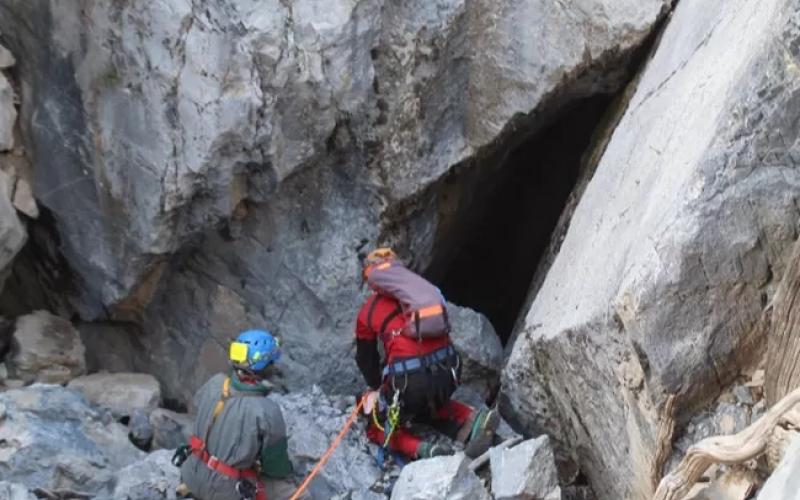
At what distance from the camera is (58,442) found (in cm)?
812

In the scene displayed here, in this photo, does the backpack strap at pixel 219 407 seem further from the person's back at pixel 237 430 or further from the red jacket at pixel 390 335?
the red jacket at pixel 390 335

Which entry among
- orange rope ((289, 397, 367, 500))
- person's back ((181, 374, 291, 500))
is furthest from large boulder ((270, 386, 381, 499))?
person's back ((181, 374, 291, 500))

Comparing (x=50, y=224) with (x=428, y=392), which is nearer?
(x=428, y=392)

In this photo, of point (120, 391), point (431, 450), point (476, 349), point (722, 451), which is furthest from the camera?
point (120, 391)

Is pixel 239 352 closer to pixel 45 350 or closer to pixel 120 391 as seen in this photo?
pixel 120 391

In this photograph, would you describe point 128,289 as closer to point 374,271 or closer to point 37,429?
point 37,429

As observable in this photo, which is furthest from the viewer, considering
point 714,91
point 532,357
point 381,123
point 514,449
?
point 381,123

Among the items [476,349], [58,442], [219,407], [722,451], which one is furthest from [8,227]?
[722,451]

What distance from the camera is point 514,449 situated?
6969mm

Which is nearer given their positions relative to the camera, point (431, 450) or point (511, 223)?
point (431, 450)

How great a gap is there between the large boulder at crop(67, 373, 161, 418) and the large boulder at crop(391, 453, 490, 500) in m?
3.58

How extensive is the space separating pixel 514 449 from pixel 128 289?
4.30m

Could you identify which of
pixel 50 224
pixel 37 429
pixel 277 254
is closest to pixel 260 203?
pixel 277 254

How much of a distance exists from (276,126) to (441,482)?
3.43 meters
